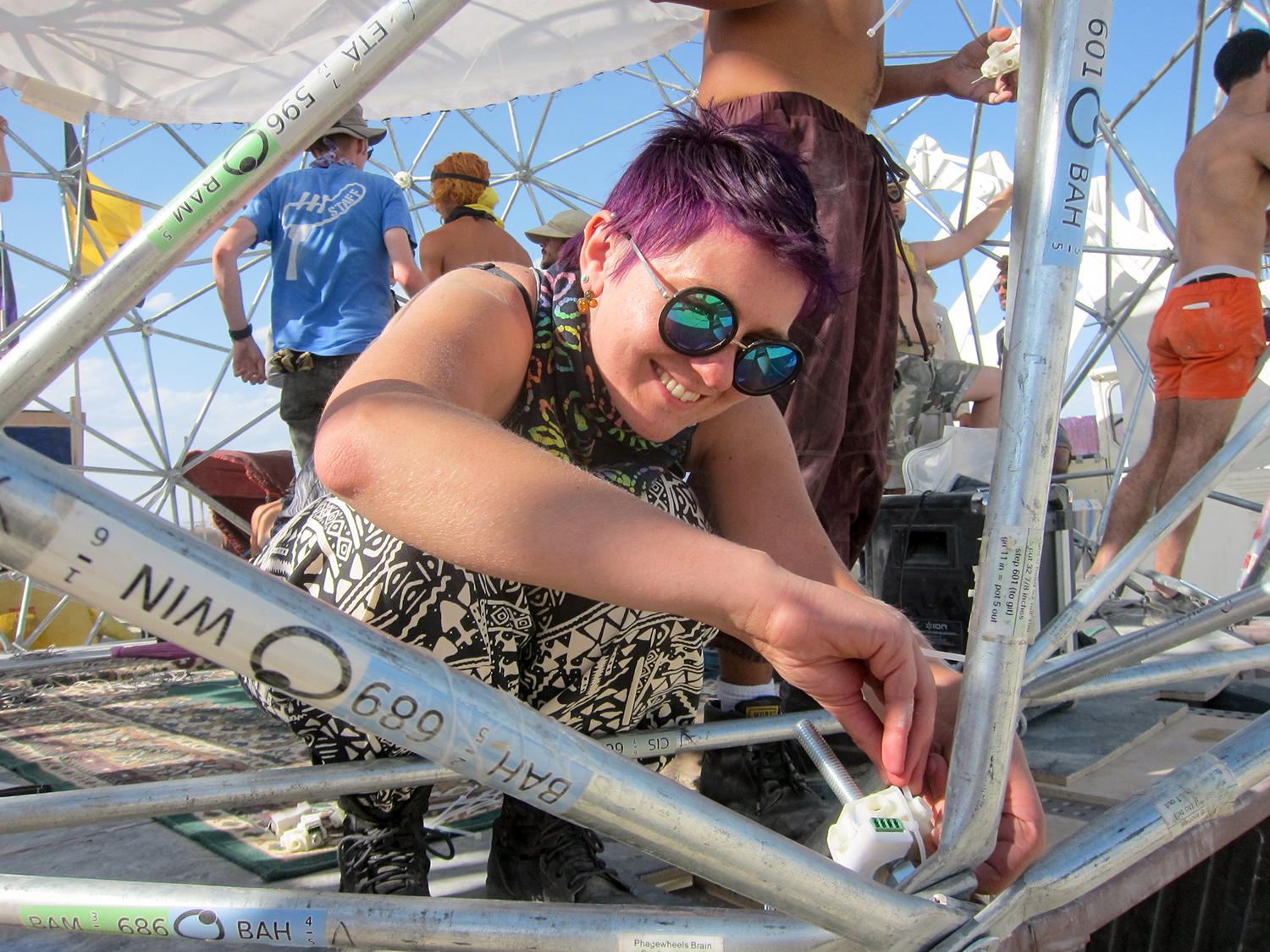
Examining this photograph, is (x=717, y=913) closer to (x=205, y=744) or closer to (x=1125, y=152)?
(x=205, y=744)

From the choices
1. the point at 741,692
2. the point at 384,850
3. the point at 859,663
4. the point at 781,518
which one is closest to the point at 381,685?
the point at 859,663

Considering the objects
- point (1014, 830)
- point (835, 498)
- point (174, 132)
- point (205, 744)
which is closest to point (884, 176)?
point (835, 498)

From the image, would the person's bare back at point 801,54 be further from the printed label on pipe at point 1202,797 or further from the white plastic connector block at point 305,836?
the white plastic connector block at point 305,836

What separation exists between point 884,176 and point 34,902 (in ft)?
6.79

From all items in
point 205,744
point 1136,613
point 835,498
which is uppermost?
point 1136,613

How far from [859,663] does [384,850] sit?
0.75m

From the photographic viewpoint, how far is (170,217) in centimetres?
81

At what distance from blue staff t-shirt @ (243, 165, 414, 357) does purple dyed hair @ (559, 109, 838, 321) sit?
216 cm

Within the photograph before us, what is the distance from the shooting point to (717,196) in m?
1.08

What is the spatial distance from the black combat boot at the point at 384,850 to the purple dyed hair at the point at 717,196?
0.83 m

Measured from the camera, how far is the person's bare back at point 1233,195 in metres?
3.27

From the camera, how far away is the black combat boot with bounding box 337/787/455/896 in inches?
45.4

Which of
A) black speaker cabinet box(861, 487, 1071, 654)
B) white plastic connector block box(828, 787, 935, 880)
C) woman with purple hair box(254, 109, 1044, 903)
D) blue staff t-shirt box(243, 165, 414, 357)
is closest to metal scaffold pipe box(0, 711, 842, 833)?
woman with purple hair box(254, 109, 1044, 903)

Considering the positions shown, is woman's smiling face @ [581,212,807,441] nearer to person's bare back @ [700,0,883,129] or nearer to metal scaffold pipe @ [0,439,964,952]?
metal scaffold pipe @ [0,439,964,952]
